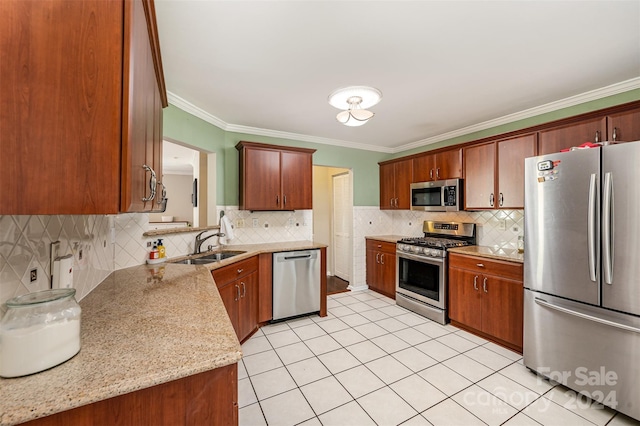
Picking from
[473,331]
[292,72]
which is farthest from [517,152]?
[292,72]

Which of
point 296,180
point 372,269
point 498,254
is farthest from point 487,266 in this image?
point 296,180

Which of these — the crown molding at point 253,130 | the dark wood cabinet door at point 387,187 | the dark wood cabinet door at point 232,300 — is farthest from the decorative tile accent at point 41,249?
the dark wood cabinet door at point 387,187

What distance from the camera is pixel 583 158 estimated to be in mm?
1904

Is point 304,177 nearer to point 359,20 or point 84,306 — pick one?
point 359,20

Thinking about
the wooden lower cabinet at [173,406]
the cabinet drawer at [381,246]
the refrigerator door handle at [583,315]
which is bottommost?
the refrigerator door handle at [583,315]

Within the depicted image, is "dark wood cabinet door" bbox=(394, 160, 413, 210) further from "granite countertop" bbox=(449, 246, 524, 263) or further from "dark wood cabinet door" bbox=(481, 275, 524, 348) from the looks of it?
"dark wood cabinet door" bbox=(481, 275, 524, 348)

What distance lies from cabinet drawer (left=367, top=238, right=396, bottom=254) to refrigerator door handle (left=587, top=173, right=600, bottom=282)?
236 cm

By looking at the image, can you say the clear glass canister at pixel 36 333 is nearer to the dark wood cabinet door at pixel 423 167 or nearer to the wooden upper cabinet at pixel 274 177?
the wooden upper cabinet at pixel 274 177

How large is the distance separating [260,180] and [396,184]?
2.32 meters

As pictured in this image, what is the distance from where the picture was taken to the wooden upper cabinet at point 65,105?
2.33ft

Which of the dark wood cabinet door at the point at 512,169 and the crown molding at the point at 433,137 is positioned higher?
the crown molding at the point at 433,137

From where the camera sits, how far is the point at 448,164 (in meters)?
3.59

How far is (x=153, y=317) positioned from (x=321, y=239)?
4.61m

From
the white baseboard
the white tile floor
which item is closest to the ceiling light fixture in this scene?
the white tile floor
